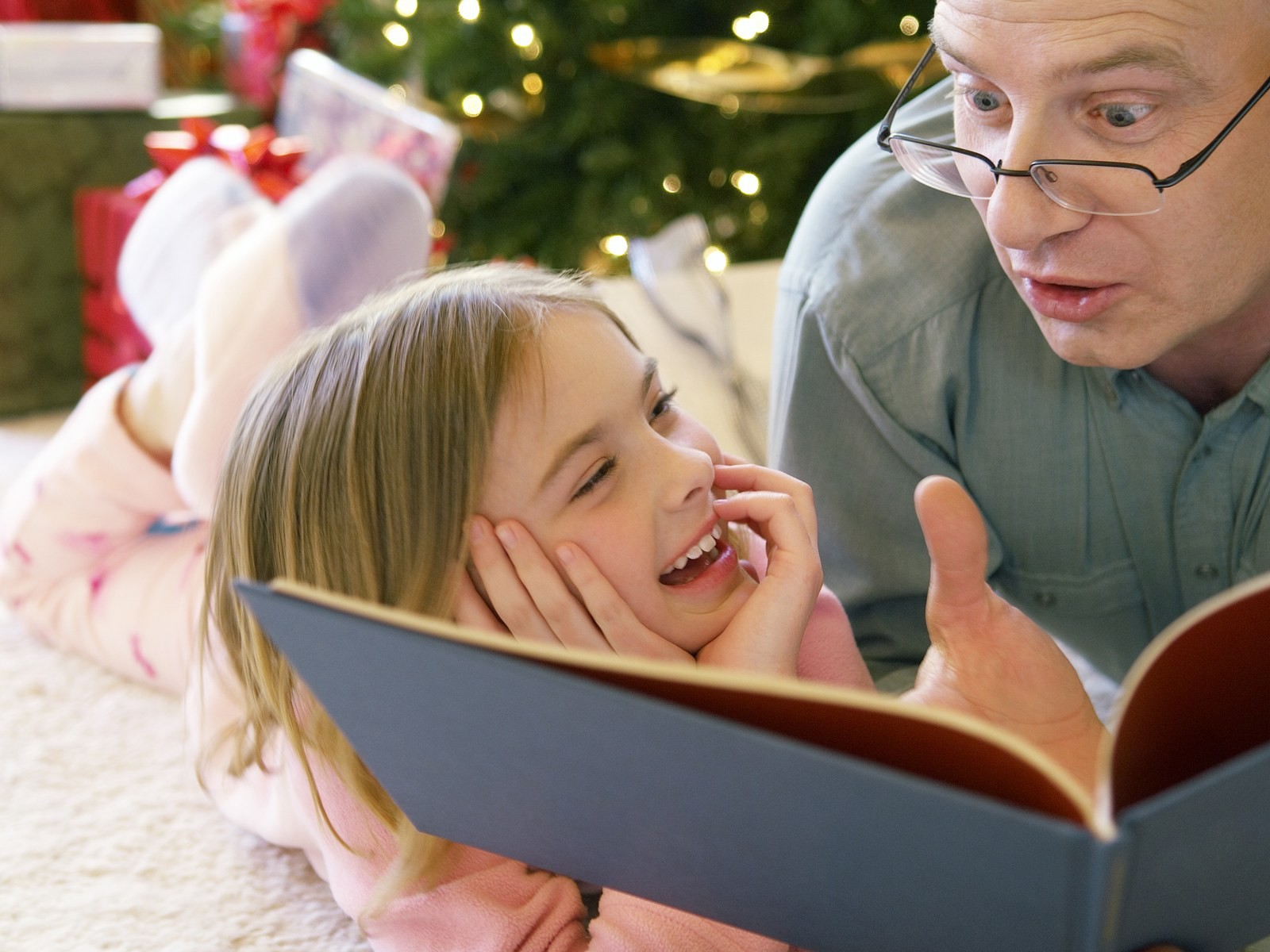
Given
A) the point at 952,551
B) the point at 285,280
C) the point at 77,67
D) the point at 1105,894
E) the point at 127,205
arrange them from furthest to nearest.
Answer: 1. the point at 77,67
2. the point at 127,205
3. the point at 285,280
4. the point at 952,551
5. the point at 1105,894

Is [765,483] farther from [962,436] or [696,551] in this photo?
[962,436]

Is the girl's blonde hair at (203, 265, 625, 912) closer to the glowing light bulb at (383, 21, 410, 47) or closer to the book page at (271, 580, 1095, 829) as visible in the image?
the book page at (271, 580, 1095, 829)

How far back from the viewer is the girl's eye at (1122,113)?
31.8 inches

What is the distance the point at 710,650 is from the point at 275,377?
1.25 ft

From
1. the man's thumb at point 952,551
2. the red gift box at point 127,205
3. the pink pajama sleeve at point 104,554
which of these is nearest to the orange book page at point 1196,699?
the man's thumb at point 952,551

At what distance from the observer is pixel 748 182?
2324 mm

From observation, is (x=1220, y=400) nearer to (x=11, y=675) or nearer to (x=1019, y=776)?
(x=1019, y=776)

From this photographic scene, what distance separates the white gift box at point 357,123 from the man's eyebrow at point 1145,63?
4.67ft

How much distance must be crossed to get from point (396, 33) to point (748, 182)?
Answer: 29.1 inches

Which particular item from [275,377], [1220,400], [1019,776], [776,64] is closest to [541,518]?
[275,377]

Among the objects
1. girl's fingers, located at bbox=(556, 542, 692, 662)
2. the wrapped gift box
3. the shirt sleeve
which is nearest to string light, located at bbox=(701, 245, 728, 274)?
the shirt sleeve

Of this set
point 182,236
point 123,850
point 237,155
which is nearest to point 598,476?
point 123,850

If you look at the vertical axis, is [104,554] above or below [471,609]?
below

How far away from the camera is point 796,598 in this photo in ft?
2.88
